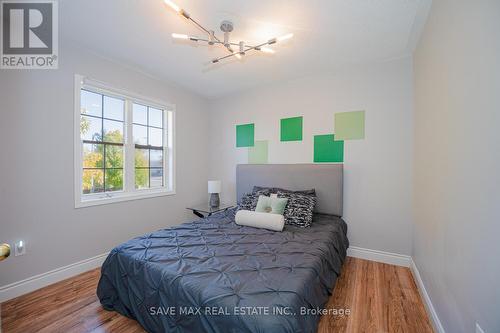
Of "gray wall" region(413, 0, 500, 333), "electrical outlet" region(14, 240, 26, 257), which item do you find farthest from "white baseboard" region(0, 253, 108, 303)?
"gray wall" region(413, 0, 500, 333)

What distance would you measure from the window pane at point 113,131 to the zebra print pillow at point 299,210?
7.58 ft

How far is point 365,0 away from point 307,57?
942 mm

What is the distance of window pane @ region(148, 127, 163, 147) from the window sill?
735 millimetres

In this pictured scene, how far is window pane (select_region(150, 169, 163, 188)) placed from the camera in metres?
3.41

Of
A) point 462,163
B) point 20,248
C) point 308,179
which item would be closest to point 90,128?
point 20,248

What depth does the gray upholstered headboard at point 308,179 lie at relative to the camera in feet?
9.52

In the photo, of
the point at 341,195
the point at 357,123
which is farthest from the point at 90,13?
the point at 341,195

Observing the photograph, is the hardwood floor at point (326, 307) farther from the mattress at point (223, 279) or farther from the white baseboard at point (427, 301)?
the mattress at point (223, 279)

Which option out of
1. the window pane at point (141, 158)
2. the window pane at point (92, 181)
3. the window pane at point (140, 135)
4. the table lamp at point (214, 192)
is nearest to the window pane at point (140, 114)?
the window pane at point (140, 135)

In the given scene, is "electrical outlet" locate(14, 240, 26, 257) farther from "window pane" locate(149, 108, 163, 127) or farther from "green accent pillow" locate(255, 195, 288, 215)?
"green accent pillow" locate(255, 195, 288, 215)

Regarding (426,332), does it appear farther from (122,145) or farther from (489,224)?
(122,145)

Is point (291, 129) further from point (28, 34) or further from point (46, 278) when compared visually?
point (46, 278)

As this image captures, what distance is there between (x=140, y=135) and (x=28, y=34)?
1474mm

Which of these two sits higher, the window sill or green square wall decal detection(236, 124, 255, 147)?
green square wall decal detection(236, 124, 255, 147)
